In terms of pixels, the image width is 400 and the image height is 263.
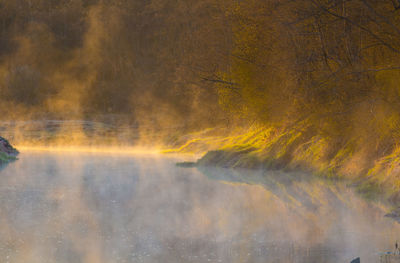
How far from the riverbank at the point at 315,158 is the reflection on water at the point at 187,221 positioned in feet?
1.81

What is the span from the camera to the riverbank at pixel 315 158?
12.2m

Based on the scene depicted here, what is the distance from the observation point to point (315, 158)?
1672 cm

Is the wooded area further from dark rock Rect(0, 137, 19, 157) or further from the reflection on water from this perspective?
dark rock Rect(0, 137, 19, 157)

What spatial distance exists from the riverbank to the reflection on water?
1.81 feet

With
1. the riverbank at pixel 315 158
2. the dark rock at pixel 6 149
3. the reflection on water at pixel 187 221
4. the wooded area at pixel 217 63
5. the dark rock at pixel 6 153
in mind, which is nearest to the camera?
the reflection on water at pixel 187 221

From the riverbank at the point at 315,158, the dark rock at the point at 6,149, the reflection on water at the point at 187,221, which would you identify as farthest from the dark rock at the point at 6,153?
the riverbank at the point at 315,158

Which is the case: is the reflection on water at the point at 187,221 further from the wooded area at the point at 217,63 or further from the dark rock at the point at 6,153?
A: the dark rock at the point at 6,153

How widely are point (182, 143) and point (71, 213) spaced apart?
22.8 metres

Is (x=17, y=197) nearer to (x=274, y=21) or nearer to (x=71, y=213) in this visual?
(x=71, y=213)

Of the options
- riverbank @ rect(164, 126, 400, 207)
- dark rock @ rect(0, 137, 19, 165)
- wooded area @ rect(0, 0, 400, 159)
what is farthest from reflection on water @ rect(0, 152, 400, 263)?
dark rock @ rect(0, 137, 19, 165)

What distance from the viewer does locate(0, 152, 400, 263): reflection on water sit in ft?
23.7

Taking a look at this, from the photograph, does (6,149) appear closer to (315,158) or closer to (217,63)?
(217,63)

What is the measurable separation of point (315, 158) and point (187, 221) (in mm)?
7976

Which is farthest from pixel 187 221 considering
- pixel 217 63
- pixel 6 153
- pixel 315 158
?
pixel 6 153
